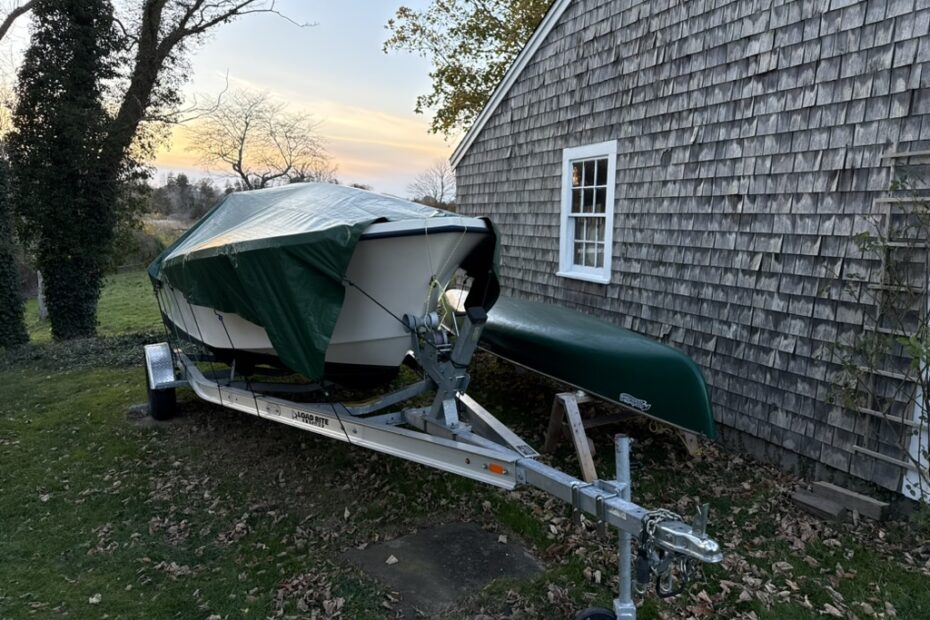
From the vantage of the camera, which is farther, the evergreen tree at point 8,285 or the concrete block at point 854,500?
the evergreen tree at point 8,285

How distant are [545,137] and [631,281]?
294cm

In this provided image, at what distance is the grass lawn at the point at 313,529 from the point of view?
355 cm

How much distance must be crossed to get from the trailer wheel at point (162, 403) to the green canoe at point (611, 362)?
3873mm

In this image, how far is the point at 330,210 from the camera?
4391mm

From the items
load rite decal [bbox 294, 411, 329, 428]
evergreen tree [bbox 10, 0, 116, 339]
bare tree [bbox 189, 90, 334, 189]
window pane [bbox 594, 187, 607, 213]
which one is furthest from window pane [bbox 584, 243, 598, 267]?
bare tree [bbox 189, 90, 334, 189]

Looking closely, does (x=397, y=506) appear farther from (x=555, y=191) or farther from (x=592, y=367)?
(x=555, y=191)

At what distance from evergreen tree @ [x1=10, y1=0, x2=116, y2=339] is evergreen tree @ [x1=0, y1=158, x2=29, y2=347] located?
100 centimetres

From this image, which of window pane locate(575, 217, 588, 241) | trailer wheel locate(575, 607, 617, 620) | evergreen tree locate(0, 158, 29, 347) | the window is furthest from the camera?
evergreen tree locate(0, 158, 29, 347)

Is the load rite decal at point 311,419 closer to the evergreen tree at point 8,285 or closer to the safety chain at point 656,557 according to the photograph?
the safety chain at point 656,557

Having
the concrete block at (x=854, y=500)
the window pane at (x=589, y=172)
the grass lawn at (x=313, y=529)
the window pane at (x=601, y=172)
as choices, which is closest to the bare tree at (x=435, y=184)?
the window pane at (x=589, y=172)

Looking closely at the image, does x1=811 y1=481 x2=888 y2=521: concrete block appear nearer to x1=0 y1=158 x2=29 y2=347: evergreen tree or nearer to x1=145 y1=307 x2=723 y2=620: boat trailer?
x1=145 y1=307 x2=723 y2=620: boat trailer

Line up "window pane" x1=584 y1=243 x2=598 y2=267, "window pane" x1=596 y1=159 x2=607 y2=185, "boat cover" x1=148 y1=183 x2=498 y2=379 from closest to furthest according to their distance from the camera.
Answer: "boat cover" x1=148 y1=183 x2=498 y2=379
"window pane" x1=596 y1=159 x2=607 y2=185
"window pane" x1=584 y1=243 x2=598 y2=267

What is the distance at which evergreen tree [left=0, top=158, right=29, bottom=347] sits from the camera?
37.2 feet

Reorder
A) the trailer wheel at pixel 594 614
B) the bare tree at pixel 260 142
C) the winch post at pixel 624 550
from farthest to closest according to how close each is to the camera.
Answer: the bare tree at pixel 260 142, the trailer wheel at pixel 594 614, the winch post at pixel 624 550
